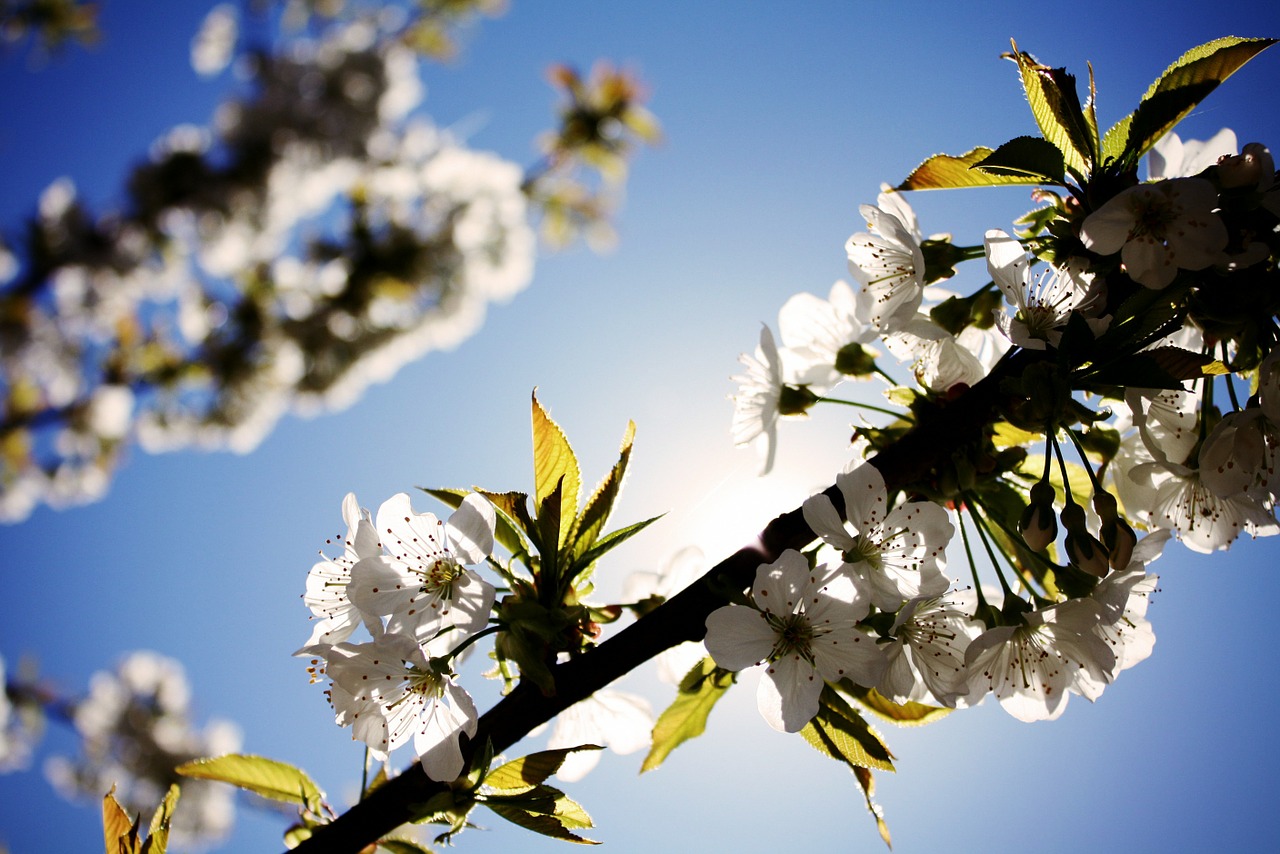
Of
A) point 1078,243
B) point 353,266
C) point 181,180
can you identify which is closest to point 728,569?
point 1078,243

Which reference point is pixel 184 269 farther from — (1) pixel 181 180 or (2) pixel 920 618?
(2) pixel 920 618

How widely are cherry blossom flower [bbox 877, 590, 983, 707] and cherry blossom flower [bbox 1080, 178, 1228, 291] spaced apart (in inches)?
18.3

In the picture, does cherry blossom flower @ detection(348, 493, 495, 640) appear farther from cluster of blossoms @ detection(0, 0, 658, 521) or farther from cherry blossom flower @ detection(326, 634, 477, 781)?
cluster of blossoms @ detection(0, 0, 658, 521)

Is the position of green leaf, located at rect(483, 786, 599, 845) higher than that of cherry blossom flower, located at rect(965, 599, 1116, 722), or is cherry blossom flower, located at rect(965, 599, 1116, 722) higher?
green leaf, located at rect(483, 786, 599, 845)

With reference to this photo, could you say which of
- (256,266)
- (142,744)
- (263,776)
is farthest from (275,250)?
(263,776)

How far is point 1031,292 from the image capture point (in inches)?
39.1

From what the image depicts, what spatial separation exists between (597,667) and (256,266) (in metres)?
8.46

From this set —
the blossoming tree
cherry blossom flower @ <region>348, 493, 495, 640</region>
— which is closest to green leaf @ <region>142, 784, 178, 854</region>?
the blossoming tree

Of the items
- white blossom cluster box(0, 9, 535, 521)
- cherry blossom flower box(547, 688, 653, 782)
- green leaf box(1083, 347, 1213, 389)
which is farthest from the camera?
white blossom cluster box(0, 9, 535, 521)

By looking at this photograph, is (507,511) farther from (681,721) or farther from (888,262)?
(888,262)

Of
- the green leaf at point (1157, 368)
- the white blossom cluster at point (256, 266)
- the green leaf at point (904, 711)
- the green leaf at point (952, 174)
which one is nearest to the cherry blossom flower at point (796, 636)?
the green leaf at point (904, 711)

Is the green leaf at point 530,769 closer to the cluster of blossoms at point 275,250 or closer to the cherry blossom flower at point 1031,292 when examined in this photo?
the cherry blossom flower at point 1031,292

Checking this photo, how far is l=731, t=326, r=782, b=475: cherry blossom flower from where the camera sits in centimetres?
127

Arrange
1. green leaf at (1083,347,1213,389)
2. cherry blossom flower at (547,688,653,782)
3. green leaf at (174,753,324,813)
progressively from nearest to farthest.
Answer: green leaf at (1083,347,1213,389)
green leaf at (174,753,324,813)
cherry blossom flower at (547,688,653,782)
